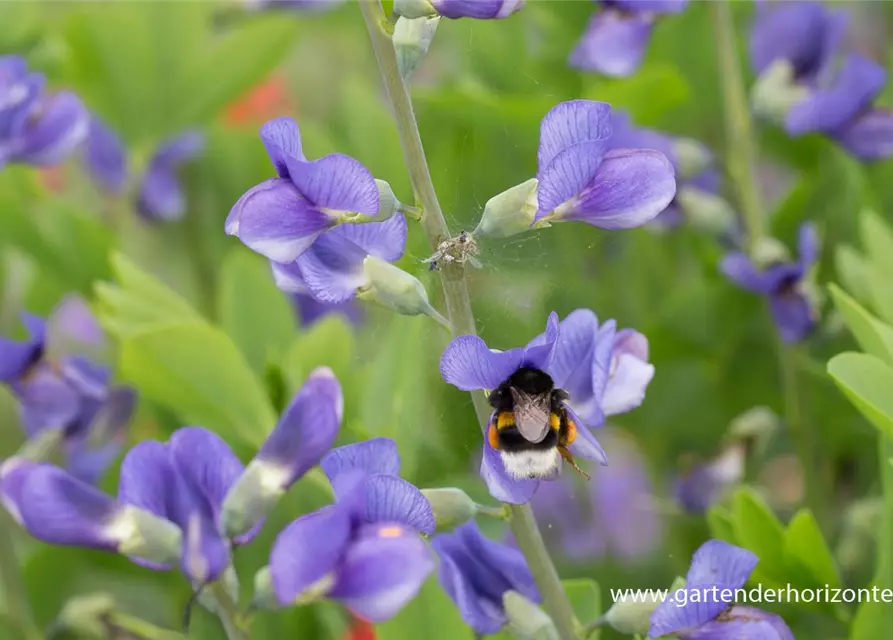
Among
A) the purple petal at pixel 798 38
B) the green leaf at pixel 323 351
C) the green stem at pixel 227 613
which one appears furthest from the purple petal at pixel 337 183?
the purple petal at pixel 798 38

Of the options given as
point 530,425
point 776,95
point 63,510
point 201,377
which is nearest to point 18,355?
point 201,377

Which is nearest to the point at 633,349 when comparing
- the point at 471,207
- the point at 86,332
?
the point at 471,207

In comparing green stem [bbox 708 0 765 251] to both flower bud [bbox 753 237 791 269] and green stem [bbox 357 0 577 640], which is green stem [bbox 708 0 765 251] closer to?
flower bud [bbox 753 237 791 269]

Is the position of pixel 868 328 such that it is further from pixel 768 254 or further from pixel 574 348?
pixel 768 254

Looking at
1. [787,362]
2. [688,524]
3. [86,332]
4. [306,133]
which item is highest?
[306,133]

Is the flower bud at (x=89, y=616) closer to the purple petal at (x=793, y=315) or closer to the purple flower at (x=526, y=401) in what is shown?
the purple flower at (x=526, y=401)

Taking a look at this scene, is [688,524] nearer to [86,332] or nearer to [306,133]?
[306,133]

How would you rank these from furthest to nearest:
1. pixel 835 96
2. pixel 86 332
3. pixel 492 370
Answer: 1. pixel 86 332
2. pixel 835 96
3. pixel 492 370
